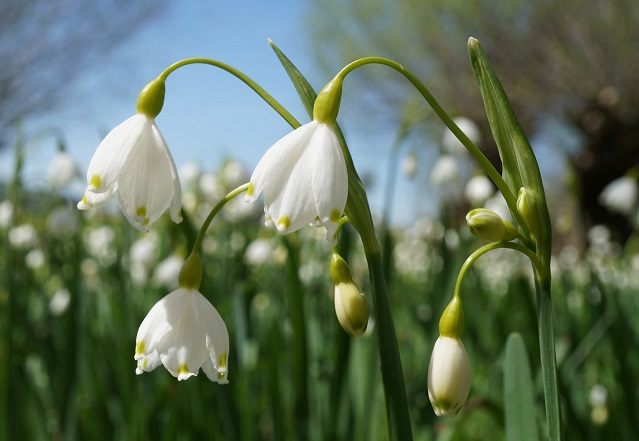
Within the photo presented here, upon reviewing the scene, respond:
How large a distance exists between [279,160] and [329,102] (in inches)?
3.1

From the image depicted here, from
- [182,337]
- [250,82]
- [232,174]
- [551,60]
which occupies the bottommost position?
[182,337]

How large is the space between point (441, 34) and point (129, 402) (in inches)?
546

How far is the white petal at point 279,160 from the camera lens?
2.46 ft

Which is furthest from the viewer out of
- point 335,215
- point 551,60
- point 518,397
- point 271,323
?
point 551,60

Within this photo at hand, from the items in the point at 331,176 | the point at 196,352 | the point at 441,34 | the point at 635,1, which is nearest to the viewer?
the point at 331,176

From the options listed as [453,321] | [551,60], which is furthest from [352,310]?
[551,60]

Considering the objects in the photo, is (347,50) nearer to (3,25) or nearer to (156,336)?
(3,25)

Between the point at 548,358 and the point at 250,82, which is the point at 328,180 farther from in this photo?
the point at 548,358

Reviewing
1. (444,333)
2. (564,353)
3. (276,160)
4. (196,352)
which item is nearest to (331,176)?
(276,160)

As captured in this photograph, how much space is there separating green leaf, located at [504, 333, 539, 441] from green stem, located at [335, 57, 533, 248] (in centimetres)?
27

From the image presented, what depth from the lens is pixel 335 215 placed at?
28.1 inches

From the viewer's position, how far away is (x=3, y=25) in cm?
1524

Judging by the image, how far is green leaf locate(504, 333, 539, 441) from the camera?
0.95m

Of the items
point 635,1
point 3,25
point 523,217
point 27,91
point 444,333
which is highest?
point 3,25
